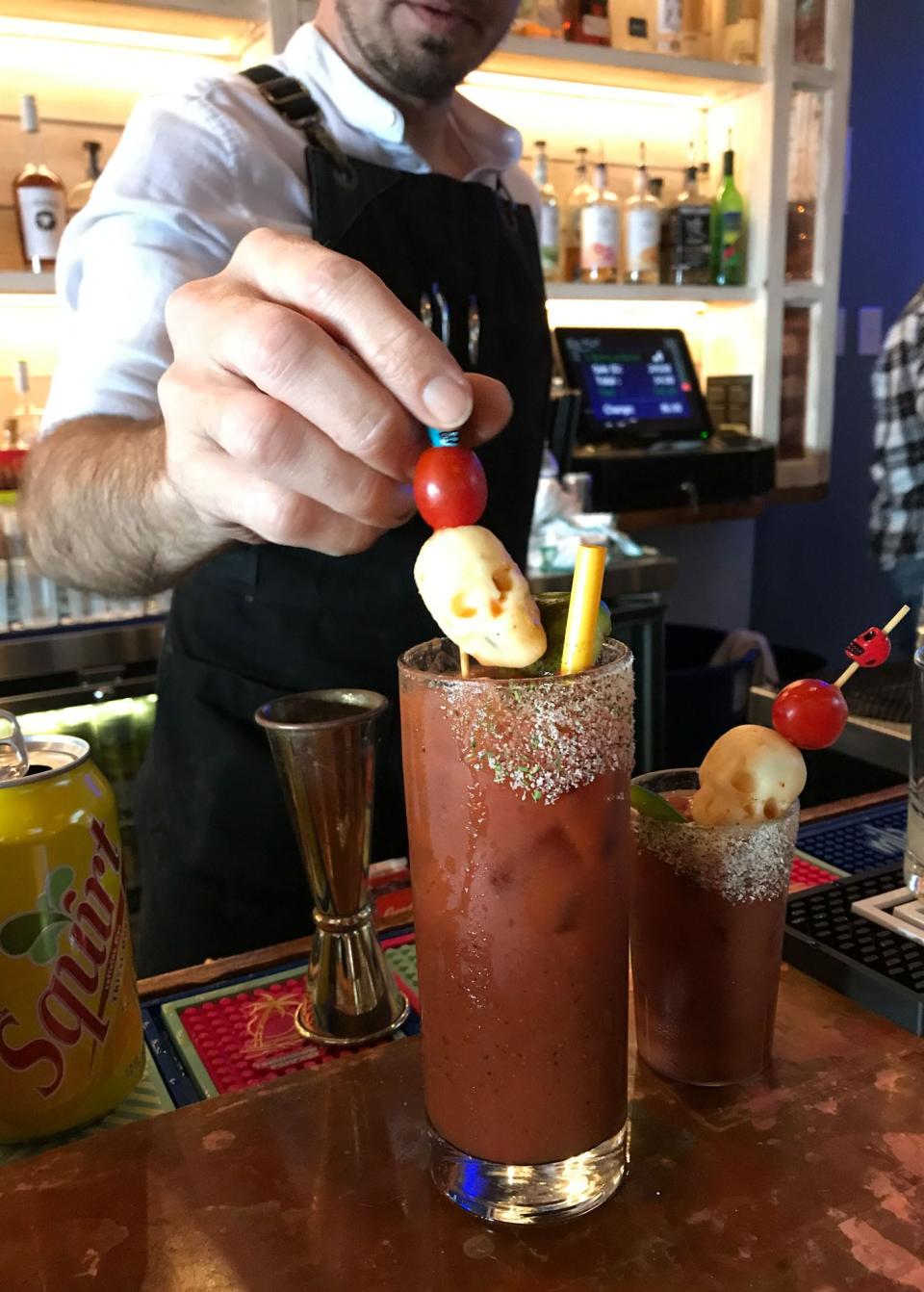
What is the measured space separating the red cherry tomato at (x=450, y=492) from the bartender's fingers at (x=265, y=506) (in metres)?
0.18

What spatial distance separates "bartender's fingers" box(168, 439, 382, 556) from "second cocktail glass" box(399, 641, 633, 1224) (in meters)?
0.18

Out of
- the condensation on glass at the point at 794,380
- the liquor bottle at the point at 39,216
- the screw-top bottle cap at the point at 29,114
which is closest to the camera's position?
the screw-top bottle cap at the point at 29,114

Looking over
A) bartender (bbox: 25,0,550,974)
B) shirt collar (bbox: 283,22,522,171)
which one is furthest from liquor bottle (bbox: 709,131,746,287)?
shirt collar (bbox: 283,22,522,171)

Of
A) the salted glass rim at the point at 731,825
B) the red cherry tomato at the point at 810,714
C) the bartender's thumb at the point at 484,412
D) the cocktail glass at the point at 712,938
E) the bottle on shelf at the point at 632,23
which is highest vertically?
the bottle on shelf at the point at 632,23

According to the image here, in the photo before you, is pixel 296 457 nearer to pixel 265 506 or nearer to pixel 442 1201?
pixel 265 506

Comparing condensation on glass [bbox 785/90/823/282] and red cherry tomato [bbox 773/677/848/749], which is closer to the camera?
red cherry tomato [bbox 773/677/848/749]

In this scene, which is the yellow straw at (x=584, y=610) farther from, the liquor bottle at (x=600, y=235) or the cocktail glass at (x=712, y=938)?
the liquor bottle at (x=600, y=235)

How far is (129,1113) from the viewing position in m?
0.67

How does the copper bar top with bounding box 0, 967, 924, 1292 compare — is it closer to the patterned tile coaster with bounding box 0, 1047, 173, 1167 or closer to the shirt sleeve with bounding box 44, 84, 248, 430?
the patterned tile coaster with bounding box 0, 1047, 173, 1167

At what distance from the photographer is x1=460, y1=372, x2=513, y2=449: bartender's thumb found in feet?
2.07

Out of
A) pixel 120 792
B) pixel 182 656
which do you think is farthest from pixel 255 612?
pixel 120 792

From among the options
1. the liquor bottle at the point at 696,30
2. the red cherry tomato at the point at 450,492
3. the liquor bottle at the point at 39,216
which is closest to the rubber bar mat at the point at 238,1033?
the red cherry tomato at the point at 450,492

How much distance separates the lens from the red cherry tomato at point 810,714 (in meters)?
0.66

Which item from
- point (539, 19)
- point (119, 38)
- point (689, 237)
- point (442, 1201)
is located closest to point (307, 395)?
point (442, 1201)
